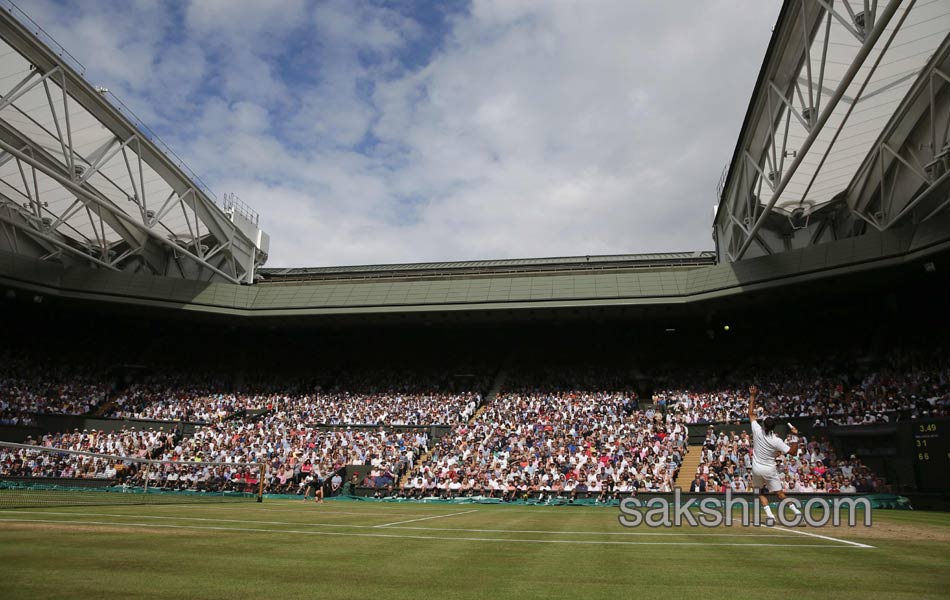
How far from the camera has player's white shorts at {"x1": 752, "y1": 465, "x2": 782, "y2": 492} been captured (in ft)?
35.2

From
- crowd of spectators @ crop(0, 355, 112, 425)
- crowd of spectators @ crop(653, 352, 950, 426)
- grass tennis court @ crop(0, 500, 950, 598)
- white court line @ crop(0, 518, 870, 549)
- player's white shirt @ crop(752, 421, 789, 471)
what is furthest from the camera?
crowd of spectators @ crop(0, 355, 112, 425)

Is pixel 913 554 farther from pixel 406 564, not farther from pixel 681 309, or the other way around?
pixel 681 309

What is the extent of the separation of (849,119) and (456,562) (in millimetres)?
23502

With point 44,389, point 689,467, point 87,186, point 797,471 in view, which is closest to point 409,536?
point 797,471

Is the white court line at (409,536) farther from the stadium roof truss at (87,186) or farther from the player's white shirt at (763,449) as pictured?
the stadium roof truss at (87,186)

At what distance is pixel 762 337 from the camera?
37.8 m

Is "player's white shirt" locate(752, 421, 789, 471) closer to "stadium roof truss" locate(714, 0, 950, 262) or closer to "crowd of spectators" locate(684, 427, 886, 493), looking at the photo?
"stadium roof truss" locate(714, 0, 950, 262)

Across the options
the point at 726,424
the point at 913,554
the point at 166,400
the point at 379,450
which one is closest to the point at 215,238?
the point at 166,400

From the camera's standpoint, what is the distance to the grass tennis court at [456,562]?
5398 millimetres

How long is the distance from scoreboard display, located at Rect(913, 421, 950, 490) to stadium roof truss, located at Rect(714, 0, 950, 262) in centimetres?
888

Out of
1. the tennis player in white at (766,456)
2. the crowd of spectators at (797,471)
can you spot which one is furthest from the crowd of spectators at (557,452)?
the tennis player in white at (766,456)

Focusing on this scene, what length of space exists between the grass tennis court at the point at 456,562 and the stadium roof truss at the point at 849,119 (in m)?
12.8

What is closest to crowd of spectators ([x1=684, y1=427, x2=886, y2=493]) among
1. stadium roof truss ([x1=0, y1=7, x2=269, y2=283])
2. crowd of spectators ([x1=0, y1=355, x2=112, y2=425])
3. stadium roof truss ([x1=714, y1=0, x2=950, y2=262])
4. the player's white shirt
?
stadium roof truss ([x1=714, y1=0, x2=950, y2=262])

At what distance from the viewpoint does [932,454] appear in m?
22.1
